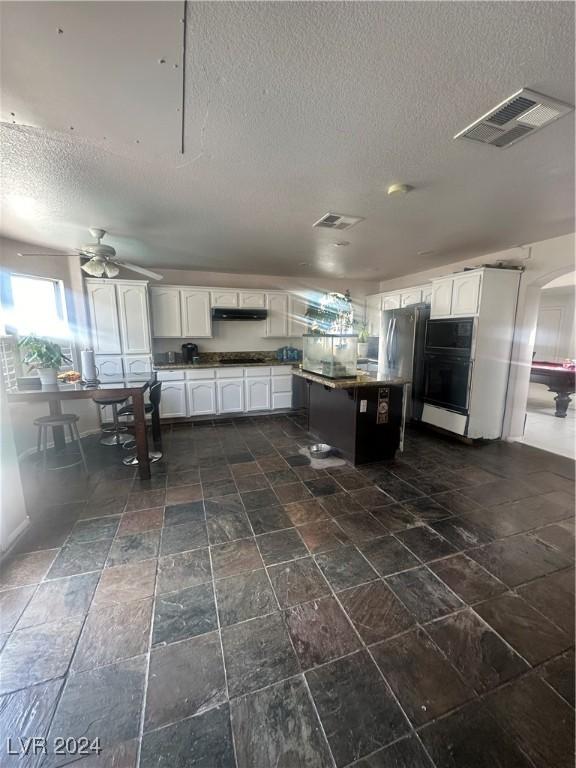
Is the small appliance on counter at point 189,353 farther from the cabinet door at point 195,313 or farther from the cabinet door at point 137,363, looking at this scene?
the cabinet door at point 137,363

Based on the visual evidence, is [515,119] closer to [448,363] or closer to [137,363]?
[448,363]

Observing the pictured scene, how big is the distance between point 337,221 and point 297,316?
9.45ft

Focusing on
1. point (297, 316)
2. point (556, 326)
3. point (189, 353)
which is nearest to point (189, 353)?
point (189, 353)

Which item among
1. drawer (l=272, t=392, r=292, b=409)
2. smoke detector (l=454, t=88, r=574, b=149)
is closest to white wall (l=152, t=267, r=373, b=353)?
drawer (l=272, t=392, r=292, b=409)

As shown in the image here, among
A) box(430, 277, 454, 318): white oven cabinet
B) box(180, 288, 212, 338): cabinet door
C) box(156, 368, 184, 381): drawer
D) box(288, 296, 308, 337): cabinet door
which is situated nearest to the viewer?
box(430, 277, 454, 318): white oven cabinet

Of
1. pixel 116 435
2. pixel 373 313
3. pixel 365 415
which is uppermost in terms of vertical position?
pixel 373 313

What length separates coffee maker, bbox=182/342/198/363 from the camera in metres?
5.24

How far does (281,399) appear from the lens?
5.42 metres

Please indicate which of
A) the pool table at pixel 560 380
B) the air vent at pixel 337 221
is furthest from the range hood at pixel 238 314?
the pool table at pixel 560 380

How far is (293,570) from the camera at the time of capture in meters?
1.89

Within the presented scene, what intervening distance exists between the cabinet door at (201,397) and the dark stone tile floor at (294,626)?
2179mm

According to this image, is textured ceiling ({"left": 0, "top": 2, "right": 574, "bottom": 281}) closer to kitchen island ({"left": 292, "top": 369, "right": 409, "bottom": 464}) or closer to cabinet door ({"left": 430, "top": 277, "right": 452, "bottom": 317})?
cabinet door ({"left": 430, "top": 277, "right": 452, "bottom": 317})

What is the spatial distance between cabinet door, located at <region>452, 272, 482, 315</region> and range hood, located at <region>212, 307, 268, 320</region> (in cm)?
299

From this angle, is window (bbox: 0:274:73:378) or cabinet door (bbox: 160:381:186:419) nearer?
window (bbox: 0:274:73:378)
